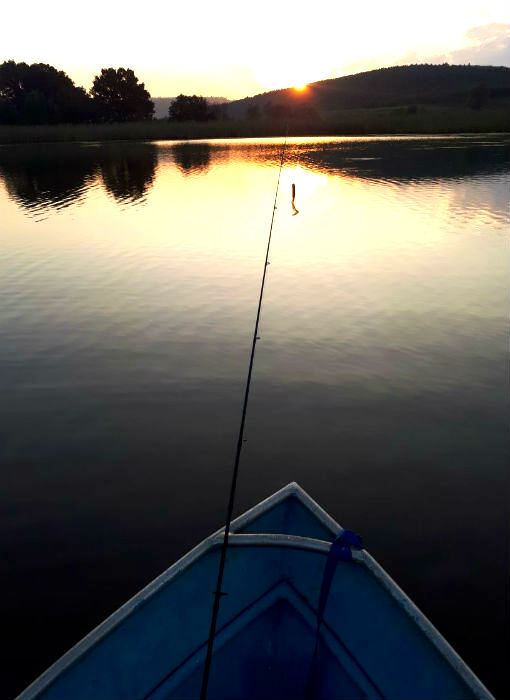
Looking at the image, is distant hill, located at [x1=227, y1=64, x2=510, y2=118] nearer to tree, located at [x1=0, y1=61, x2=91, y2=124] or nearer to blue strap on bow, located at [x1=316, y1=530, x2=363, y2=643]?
tree, located at [x1=0, y1=61, x2=91, y2=124]

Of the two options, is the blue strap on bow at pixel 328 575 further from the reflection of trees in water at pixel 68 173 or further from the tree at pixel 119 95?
the tree at pixel 119 95

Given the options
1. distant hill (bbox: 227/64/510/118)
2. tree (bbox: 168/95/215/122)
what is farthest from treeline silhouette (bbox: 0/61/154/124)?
distant hill (bbox: 227/64/510/118)

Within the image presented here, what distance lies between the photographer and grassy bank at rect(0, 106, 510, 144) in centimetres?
6650

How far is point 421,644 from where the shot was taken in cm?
321

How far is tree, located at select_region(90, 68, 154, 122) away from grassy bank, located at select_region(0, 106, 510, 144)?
24828 mm

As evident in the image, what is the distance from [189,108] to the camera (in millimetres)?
86125

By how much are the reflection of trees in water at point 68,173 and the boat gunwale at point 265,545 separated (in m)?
25.7

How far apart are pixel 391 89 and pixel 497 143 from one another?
153510mm

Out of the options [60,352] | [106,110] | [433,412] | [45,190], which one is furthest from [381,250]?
[106,110]

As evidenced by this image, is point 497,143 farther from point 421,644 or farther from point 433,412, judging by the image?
point 421,644

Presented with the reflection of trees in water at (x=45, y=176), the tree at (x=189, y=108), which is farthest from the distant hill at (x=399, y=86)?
the reflection of trees in water at (x=45, y=176)

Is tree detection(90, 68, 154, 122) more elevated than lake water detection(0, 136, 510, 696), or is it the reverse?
tree detection(90, 68, 154, 122)

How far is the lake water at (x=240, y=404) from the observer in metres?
5.19

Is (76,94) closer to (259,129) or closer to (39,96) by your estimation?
(39,96)
